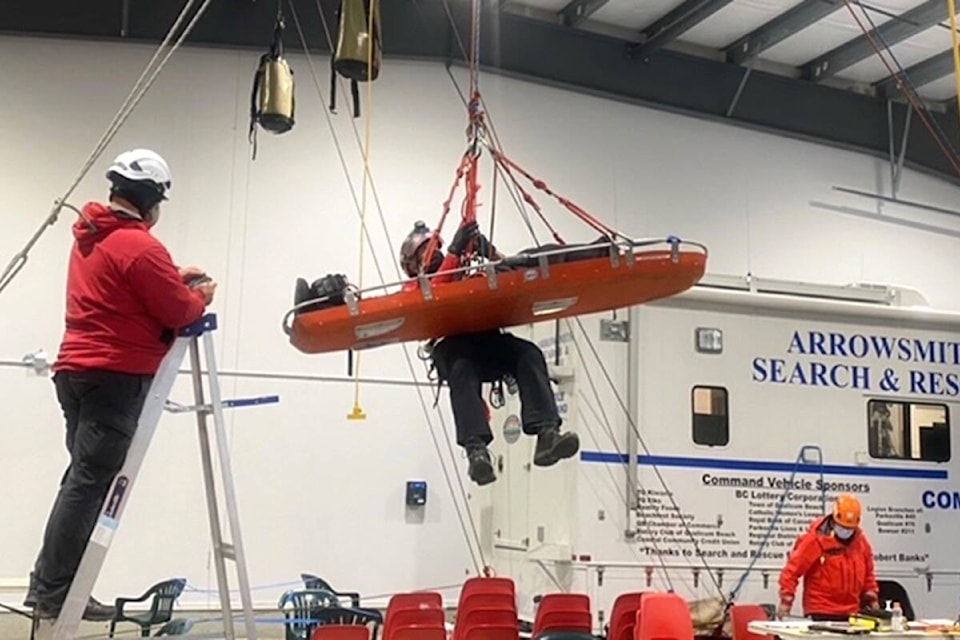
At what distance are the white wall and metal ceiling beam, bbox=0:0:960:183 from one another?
20cm

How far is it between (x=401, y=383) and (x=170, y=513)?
244cm

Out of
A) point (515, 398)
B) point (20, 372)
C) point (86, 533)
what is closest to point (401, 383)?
point (515, 398)

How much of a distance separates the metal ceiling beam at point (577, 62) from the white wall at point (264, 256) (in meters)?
0.20

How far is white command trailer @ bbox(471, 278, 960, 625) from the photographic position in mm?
7238

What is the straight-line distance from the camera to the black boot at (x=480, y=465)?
4.52m

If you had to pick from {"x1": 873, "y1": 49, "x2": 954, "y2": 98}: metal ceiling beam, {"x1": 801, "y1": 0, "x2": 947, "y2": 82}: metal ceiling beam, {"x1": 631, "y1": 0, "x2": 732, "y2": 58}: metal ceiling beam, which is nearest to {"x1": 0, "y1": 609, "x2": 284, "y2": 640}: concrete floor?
{"x1": 631, "y1": 0, "x2": 732, "y2": 58}: metal ceiling beam

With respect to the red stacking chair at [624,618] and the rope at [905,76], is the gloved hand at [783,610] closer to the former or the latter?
the red stacking chair at [624,618]

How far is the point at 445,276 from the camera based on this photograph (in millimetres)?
4465

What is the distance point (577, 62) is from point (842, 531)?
5.89 metres

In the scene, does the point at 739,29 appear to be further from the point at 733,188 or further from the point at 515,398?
the point at 515,398

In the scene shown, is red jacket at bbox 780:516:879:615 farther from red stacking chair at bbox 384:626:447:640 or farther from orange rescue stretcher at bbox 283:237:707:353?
orange rescue stretcher at bbox 283:237:707:353

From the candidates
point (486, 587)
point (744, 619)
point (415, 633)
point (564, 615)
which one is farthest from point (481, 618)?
point (744, 619)

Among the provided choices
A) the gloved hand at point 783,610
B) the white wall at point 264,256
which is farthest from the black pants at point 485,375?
the white wall at point 264,256

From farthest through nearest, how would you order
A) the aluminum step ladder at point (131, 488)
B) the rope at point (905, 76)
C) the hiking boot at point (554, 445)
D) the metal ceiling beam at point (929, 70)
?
the metal ceiling beam at point (929, 70) < the rope at point (905, 76) < the hiking boot at point (554, 445) < the aluminum step ladder at point (131, 488)
